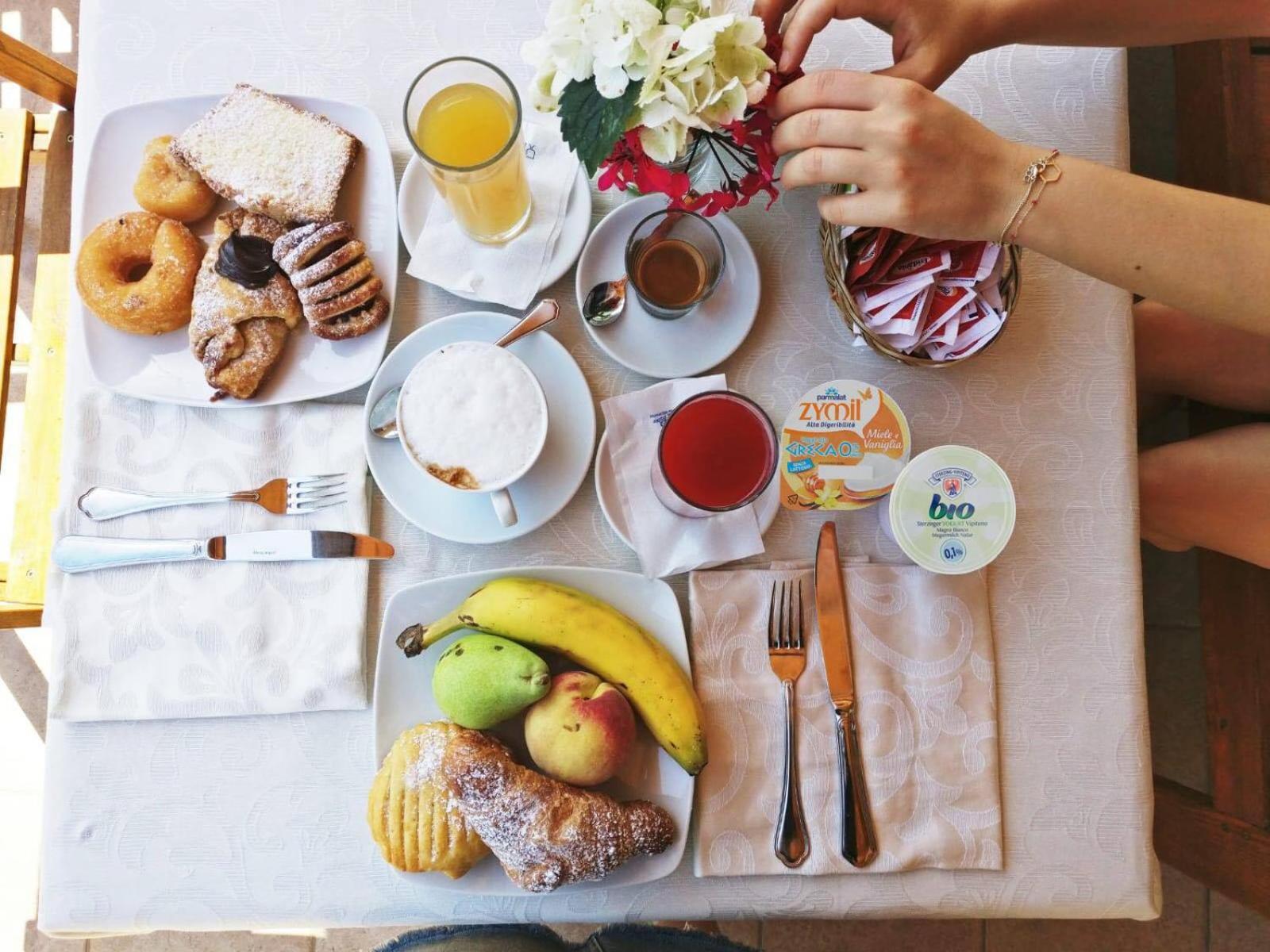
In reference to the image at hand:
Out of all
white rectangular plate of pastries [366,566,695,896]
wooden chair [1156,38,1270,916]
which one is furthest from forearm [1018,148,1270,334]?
white rectangular plate of pastries [366,566,695,896]

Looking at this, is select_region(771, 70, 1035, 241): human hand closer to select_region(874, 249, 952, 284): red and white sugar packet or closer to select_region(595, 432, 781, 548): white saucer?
select_region(874, 249, 952, 284): red and white sugar packet

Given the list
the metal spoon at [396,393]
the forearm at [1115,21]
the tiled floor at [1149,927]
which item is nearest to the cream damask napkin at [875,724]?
the metal spoon at [396,393]

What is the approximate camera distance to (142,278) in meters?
Answer: 0.96

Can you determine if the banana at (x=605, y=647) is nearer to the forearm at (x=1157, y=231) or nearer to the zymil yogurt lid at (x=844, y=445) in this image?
the zymil yogurt lid at (x=844, y=445)

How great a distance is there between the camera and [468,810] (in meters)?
0.83

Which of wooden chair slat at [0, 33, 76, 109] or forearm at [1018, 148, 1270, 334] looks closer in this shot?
forearm at [1018, 148, 1270, 334]

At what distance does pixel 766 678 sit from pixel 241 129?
2.85 feet

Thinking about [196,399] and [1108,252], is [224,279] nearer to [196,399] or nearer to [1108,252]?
[196,399]

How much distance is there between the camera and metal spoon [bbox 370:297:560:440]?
36.4 inches

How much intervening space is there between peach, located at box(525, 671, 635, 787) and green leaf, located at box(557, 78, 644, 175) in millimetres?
516

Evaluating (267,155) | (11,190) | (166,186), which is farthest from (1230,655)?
(11,190)

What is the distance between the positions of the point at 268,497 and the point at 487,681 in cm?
34

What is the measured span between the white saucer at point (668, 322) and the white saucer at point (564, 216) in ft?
0.06

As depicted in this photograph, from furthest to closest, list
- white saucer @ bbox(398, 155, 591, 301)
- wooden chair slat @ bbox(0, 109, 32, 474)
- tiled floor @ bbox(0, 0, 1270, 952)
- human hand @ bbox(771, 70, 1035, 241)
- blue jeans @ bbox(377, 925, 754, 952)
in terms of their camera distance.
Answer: tiled floor @ bbox(0, 0, 1270, 952) → wooden chair slat @ bbox(0, 109, 32, 474) → blue jeans @ bbox(377, 925, 754, 952) → white saucer @ bbox(398, 155, 591, 301) → human hand @ bbox(771, 70, 1035, 241)
